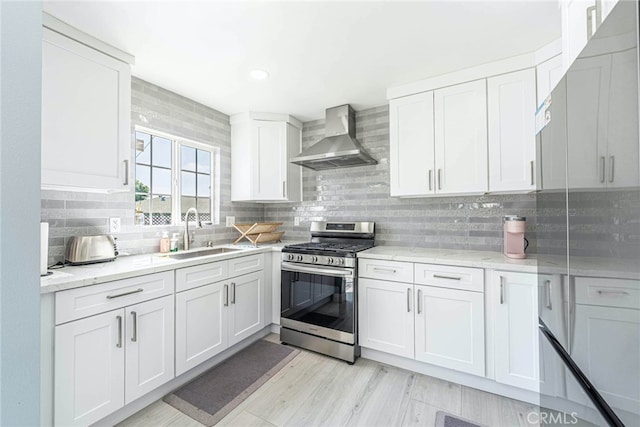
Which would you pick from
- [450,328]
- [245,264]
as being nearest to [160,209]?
[245,264]

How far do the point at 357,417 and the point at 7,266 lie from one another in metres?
1.88

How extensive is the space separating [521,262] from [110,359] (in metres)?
2.69

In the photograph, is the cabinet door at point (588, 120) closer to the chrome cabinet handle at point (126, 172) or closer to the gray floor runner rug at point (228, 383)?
the gray floor runner rug at point (228, 383)

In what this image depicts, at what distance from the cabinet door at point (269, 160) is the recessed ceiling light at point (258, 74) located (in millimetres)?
853

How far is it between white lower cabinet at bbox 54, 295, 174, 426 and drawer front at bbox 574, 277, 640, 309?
7.09ft

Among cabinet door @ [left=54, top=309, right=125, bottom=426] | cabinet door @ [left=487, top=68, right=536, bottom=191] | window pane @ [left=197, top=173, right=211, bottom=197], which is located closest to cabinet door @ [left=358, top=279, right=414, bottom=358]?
cabinet door @ [left=487, top=68, right=536, bottom=191]

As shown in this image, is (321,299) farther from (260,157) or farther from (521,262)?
Answer: (260,157)

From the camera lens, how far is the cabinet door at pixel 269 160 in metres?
3.10

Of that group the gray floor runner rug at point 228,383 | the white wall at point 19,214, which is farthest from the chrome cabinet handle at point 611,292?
A: the gray floor runner rug at point 228,383

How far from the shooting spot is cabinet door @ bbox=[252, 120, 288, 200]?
310cm

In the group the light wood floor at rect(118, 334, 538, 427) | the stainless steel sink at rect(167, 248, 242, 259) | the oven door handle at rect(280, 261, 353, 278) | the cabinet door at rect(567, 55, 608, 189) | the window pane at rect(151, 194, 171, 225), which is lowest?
the light wood floor at rect(118, 334, 538, 427)

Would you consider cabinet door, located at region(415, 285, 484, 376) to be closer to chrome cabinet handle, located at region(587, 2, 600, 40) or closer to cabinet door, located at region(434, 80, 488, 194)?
cabinet door, located at region(434, 80, 488, 194)

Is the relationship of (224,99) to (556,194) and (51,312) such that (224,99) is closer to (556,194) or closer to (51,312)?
(51,312)

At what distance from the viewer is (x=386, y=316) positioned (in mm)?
2252
